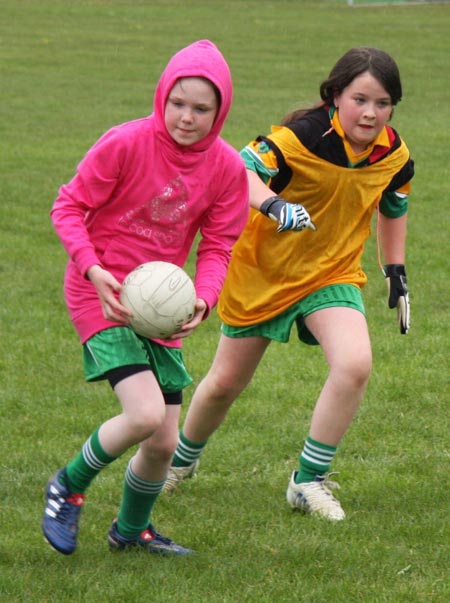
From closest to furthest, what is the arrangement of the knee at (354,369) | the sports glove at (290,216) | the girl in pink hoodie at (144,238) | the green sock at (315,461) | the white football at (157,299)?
1. the white football at (157,299)
2. the girl in pink hoodie at (144,238)
3. the sports glove at (290,216)
4. the knee at (354,369)
5. the green sock at (315,461)

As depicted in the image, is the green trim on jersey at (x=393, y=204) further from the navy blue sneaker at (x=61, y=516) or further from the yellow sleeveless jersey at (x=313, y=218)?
the navy blue sneaker at (x=61, y=516)

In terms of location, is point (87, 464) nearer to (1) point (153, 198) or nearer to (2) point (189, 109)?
(1) point (153, 198)

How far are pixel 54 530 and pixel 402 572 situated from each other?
1250mm

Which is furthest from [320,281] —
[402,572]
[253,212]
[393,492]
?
[402,572]

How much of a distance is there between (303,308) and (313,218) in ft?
1.26

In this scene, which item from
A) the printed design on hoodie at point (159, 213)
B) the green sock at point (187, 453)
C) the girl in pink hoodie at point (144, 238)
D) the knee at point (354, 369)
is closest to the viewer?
the girl in pink hoodie at point (144, 238)

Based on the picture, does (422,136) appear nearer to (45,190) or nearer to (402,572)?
(45,190)

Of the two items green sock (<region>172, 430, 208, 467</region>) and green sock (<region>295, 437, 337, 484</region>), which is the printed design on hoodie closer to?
green sock (<region>295, 437, 337, 484</region>)

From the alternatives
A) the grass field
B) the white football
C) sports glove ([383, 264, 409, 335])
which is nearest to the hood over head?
the white football

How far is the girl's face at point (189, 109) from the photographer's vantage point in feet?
14.4

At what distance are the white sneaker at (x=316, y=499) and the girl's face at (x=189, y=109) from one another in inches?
62.8

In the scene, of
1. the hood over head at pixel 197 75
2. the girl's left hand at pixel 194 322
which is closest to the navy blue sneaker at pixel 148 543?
the girl's left hand at pixel 194 322

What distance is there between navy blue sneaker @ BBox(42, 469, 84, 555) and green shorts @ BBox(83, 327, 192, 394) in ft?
1.38

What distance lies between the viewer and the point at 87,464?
446 centimetres
